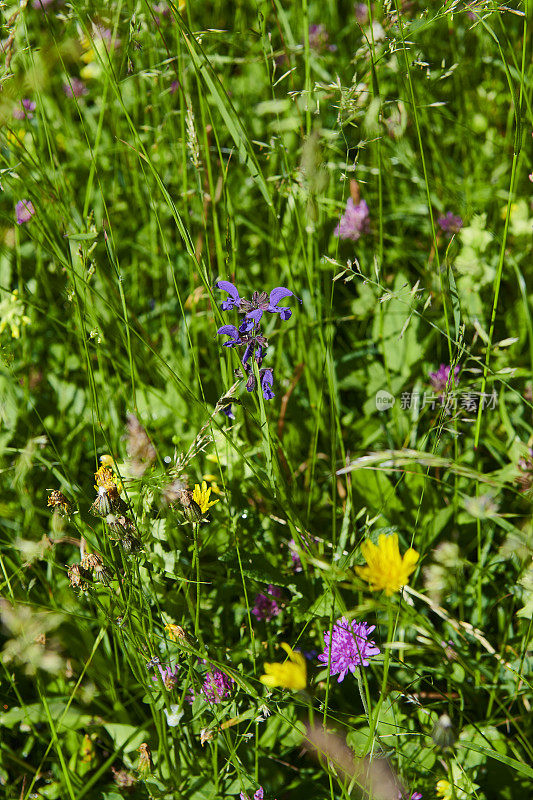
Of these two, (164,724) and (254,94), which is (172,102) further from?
(164,724)

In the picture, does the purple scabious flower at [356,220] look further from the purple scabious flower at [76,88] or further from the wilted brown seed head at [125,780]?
the wilted brown seed head at [125,780]

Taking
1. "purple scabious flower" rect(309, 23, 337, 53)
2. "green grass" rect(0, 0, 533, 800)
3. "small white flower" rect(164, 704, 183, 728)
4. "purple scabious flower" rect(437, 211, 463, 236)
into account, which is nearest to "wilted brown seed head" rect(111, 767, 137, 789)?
"green grass" rect(0, 0, 533, 800)

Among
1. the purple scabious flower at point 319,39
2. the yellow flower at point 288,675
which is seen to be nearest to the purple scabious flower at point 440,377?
the yellow flower at point 288,675

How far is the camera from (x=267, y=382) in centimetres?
95

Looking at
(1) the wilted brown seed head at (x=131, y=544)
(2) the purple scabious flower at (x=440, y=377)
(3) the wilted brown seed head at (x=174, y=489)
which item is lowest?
(2) the purple scabious flower at (x=440, y=377)

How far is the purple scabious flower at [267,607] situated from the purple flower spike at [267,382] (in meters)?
0.47

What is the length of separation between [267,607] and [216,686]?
22cm

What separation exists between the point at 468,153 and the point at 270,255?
68cm

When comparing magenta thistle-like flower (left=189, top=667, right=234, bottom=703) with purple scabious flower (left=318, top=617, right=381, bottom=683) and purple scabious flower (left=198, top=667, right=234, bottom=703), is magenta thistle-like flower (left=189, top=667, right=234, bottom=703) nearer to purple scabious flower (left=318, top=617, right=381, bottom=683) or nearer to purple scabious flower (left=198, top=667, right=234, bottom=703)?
purple scabious flower (left=198, top=667, right=234, bottom=703)

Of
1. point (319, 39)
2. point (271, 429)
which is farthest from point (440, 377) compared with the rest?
point (319, 39)

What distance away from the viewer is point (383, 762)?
3.30 ft

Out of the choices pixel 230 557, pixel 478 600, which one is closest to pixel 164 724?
pixel 230 557

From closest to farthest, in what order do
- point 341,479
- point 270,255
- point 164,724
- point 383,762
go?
point 383,762 → point 164,724 → point 341,479 → point 270,255

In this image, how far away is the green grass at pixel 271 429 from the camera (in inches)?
40.2
